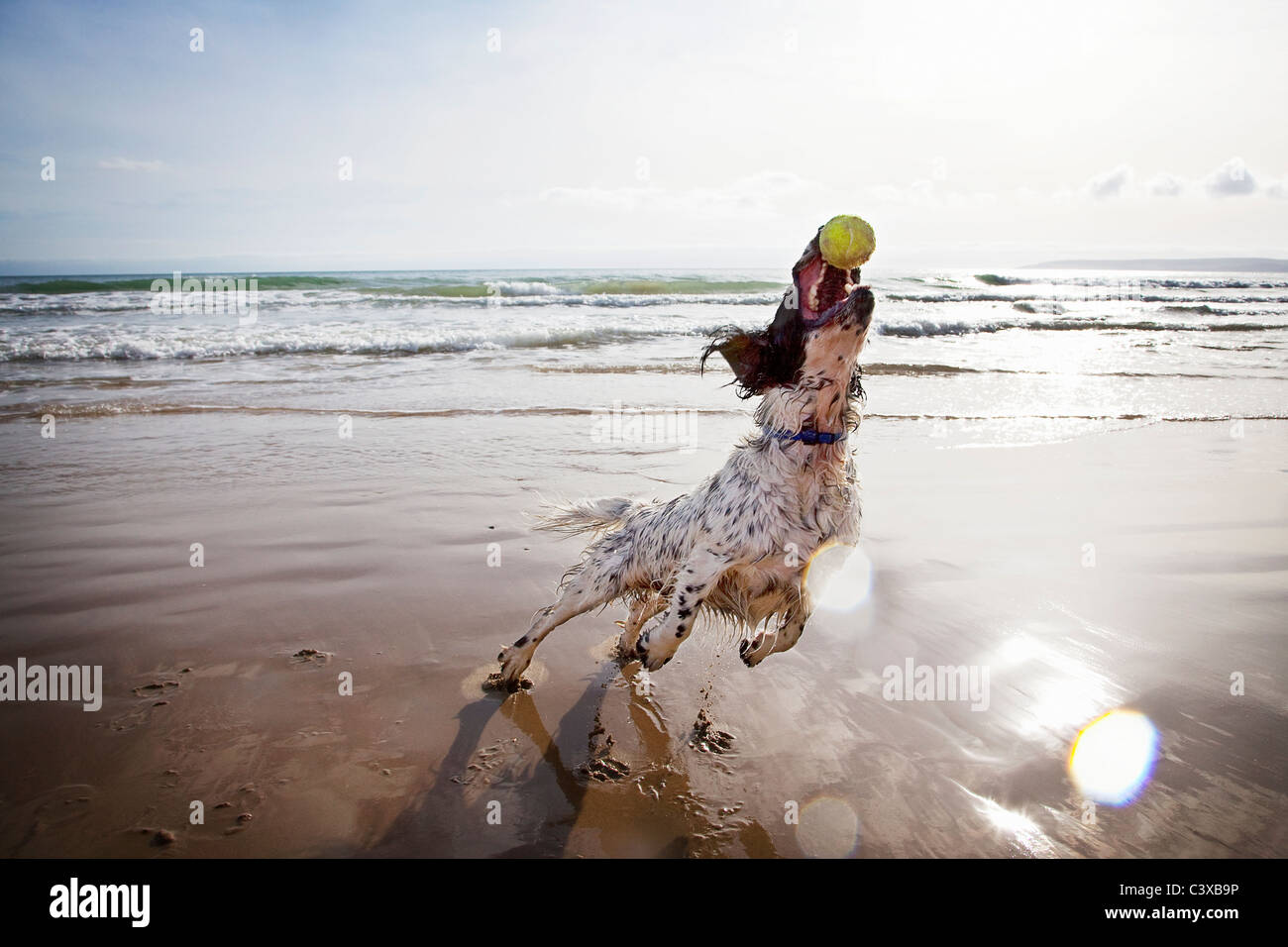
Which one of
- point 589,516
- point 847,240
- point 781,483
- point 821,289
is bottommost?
point 589,516

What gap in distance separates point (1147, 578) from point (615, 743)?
3872 millimetres

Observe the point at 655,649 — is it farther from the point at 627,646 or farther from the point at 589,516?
the point at 589,516

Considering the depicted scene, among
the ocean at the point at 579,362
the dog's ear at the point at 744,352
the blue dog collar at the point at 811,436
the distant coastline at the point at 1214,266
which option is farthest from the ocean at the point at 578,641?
the distant coastline at the point at 1214,266

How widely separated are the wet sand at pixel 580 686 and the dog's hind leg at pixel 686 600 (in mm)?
580

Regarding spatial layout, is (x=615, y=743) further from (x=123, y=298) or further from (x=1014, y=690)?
(x=123, y=298)

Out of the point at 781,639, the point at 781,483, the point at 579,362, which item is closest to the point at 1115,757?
the point at 781,639

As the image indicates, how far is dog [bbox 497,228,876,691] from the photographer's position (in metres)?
2.83

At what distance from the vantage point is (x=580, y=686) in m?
3.89

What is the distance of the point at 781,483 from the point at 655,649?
35.3 inches

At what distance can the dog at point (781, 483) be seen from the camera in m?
2.83

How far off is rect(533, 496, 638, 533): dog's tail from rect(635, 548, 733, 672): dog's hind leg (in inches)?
40.8

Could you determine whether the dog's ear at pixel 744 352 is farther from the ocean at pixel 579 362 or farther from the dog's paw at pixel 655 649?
the dog's paw at pixel 655 649

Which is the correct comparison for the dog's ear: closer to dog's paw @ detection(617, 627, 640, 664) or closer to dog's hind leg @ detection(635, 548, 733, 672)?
dog's hind leg @ detection(635, 548, 733, 672)
